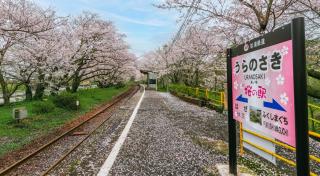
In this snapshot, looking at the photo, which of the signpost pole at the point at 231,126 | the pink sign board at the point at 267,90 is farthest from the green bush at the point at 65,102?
the pink sign board at the point at 267,90

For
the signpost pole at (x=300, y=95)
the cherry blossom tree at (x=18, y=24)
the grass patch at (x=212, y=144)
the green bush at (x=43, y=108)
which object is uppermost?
the cherry blossom tree at (x=18, y=24)

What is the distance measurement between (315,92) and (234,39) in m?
4.91

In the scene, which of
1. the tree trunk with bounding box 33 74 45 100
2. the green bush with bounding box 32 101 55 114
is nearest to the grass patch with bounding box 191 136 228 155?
the green bush with bounding box 32 101 55 114

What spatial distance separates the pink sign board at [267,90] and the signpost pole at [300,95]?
0.14m

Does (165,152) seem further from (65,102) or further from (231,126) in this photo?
(65,102)

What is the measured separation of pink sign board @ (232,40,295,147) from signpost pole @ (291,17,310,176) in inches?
5.6

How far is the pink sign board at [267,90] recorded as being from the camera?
13.1 feet

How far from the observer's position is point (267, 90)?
15.2 ft

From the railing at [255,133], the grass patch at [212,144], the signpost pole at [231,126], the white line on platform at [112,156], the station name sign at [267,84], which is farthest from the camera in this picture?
the grass patch at [212,144]

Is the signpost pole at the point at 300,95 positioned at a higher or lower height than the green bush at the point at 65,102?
higher

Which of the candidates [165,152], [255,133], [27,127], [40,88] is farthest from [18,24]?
[40,88]

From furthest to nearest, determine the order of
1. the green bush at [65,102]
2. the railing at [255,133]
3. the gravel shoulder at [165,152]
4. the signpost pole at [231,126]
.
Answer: the green bush at [65,102] → the gravel shoulder at [165,152] → the signpost pole at [231,126] → the railing at [255,133]

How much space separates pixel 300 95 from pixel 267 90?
0.96 m

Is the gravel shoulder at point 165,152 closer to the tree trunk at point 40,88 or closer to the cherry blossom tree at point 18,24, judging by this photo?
the cherry blossom tree at point 18,24
